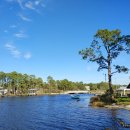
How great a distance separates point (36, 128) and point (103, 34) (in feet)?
141

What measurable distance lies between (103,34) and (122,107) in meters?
21.6

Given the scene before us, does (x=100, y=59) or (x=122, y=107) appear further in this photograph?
(x=100, y=59)

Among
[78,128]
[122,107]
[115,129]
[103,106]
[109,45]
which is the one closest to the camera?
[115,129]

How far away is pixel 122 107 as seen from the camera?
218 ft

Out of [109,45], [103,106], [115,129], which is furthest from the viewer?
[109,45]

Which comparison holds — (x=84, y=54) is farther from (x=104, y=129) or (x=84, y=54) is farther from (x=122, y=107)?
(x=104, y=129)

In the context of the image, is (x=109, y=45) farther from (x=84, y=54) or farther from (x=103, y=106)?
(x=103, y=106)

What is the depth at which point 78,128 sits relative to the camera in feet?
131

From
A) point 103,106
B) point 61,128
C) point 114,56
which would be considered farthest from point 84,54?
point 61,128

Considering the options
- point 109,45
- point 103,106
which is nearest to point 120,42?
point 109,45

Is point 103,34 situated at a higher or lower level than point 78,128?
higher

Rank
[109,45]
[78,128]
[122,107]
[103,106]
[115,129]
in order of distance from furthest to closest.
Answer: [109,45] → [103,106] → [122,107] → [78,128] → [115,129]

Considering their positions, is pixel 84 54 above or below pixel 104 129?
above

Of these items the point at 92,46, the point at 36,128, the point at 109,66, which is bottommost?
the point at 36,128
